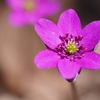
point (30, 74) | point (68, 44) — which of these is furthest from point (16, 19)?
point (68, 44)

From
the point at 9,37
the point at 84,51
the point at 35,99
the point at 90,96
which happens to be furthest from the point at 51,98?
the point at 84,51

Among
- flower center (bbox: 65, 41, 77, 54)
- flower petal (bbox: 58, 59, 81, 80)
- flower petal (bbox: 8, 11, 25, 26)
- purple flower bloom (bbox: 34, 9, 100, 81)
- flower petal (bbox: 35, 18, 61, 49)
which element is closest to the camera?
flower petal (bbox: 58, 59, 81, 80)

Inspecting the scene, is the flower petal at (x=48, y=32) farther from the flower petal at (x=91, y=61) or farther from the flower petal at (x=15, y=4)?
the flower petal at (x=15, y=4)

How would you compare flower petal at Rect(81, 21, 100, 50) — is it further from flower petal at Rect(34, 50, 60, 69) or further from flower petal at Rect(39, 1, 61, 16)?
flower petal at Rect(39, 1, 61, 16)

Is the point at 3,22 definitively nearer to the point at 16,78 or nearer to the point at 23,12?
the point at 23,12

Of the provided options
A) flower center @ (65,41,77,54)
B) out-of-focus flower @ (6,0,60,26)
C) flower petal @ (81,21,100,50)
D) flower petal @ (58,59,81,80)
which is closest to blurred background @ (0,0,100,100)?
out-of-focus flower @ (6,0,60,26)

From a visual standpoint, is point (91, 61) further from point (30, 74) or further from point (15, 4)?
point (15, 4)
